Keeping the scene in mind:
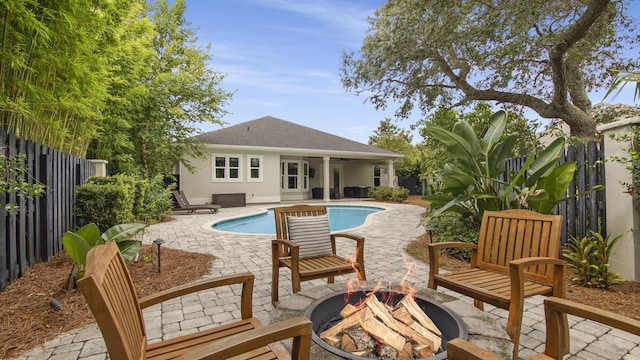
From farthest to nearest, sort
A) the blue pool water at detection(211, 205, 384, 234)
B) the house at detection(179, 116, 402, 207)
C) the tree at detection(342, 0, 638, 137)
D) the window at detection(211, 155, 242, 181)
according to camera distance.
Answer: the window at detection(211, 155, 242, 181) < the house at detection(179, 116, 402, 207) < the blue pool water at detection(211, 205, 384, 234) < the tree at detection(342, 0, 638, 137)

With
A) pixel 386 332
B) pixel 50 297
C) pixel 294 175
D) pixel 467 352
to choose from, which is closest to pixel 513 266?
pixel 386 332

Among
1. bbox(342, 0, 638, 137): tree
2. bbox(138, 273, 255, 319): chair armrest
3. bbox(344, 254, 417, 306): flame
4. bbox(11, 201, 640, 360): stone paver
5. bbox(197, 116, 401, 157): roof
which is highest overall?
bbox(342, 0, 638, 137): tree

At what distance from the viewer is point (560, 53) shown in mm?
7961

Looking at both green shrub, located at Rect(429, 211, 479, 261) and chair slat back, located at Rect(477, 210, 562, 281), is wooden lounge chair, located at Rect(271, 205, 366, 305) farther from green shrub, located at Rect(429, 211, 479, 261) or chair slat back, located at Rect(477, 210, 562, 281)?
green shrub, located at Rect(429, 211, 479, 261)

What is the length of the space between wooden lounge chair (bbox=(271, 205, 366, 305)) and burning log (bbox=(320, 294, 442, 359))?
102cm

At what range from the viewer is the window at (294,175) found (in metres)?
18.5

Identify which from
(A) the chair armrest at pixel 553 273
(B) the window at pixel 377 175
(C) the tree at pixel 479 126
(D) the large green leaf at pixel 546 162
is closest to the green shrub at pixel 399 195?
(B) the window at pixel 377 175

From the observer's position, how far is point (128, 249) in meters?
3.24

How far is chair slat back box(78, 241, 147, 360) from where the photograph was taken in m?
1.07

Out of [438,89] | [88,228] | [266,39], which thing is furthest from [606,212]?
[266,39]

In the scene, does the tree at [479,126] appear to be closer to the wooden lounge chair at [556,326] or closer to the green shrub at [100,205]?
the wooden lounge chair at [556,326]

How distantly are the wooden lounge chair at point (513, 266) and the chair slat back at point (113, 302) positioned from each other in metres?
2.25

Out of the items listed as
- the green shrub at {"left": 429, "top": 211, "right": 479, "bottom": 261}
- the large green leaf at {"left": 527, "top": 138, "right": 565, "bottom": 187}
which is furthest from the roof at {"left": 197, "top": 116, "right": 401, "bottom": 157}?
the large green leaf at {"left": 527, "top": 138, "right": 565, "bottom": 187}

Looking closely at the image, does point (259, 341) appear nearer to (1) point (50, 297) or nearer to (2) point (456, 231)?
(1) point (50, 297)
